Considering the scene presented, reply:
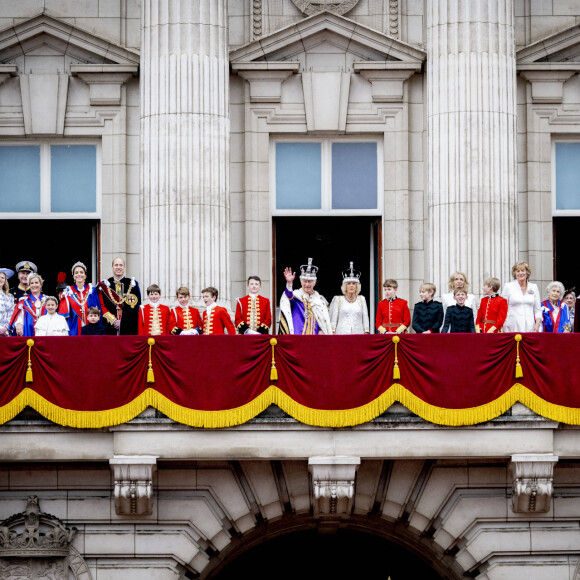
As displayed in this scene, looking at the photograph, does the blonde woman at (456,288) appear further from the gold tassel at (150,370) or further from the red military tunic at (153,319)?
the gold tassel at (150,370)

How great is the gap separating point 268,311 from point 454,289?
3.55 m

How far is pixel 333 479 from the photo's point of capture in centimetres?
3052

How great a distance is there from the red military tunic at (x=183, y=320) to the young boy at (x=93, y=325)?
132 centimetres

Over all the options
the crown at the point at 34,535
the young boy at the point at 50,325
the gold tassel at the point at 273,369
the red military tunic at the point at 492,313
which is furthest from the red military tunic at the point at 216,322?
the red military tunic at the point at 492,313

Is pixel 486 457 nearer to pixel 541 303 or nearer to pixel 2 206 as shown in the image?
pixel 541 303

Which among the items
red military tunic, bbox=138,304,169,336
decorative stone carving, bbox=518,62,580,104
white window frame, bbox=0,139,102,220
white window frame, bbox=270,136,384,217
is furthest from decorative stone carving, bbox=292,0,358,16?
red military tunic, bbox=138,304,169,336

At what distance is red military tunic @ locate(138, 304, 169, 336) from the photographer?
105 ft

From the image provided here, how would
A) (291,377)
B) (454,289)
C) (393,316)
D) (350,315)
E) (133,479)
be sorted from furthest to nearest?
(393,316), (350,315), (454,289), (291,377), (133,479)

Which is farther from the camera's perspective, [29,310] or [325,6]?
[325,6]

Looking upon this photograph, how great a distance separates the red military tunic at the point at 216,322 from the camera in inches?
1264

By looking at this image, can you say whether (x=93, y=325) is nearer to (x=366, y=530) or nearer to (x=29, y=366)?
(x=29, y=366)

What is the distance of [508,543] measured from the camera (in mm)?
31109

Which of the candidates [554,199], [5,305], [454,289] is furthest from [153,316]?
[554,199]

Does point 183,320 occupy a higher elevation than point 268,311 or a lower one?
lower
